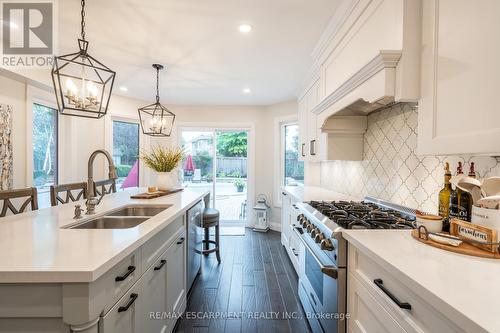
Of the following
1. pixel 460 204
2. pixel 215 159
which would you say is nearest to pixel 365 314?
pixel 460 204

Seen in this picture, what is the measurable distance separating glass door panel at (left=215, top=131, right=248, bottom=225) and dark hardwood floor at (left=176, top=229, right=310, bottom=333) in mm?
1597

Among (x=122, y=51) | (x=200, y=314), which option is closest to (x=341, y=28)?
(x=122, y=51)

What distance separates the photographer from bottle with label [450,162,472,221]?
114cm

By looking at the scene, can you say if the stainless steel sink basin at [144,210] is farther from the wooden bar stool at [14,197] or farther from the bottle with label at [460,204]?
the bottle with label at [460,204]

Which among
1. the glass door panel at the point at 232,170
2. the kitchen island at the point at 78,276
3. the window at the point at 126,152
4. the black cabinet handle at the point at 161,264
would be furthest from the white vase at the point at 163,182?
the glass door panel at the point at 232,170

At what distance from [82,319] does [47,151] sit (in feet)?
11.2

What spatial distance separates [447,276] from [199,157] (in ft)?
15.8

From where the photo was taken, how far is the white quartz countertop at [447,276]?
0.61 m

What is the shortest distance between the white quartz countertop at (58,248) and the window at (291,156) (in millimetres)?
3423

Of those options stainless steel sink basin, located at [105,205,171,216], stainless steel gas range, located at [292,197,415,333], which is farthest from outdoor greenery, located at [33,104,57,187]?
stainless steel gas range, located at [292,197,415,333]

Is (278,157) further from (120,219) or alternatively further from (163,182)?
(120,219)

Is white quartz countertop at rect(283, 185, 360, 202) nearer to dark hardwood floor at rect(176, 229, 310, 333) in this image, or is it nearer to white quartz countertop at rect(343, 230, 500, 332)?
dark hardwood floor at rect(176, 229, 310, 333)

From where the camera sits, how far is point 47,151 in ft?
11.2

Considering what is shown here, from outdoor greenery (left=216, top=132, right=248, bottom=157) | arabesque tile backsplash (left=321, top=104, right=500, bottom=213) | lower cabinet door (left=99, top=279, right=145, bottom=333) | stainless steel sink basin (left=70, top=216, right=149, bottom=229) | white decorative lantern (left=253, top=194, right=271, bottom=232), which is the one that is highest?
outdoor greenery (left=216, top=132, right=248, bottom=157)
